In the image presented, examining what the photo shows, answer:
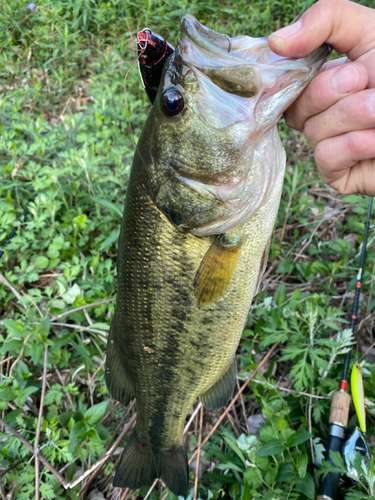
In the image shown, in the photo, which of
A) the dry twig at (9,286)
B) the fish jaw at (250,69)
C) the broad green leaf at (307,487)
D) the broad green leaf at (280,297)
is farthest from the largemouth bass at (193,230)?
A: the dry twig at (9,286)

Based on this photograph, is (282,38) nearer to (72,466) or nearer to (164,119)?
(164,119)

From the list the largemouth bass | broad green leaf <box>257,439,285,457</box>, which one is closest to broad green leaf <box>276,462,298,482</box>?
broad green leaf <box>257,439,285,457</box>

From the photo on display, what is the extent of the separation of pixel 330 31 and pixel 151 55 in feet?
2.50

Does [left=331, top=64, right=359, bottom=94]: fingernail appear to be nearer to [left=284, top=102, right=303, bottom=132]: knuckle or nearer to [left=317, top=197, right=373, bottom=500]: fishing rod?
[left=284, top=102, right=303, bottom=132]: knuckle

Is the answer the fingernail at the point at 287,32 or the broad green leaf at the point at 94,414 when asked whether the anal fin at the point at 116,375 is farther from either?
the fingernail at the point at 287,32

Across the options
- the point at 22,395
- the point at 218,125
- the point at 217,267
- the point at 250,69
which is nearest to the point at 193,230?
the point at 217,267

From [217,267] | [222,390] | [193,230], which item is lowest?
[222,390]

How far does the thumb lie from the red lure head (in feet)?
1.48

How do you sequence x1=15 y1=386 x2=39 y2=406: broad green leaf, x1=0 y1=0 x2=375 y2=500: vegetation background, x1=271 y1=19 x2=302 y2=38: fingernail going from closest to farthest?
1. x1=271 y1=19 x2=302 y2=38: fingernail
2. x1=0 y1=0 x2=375 y2=500: vegetation background
3. x1=15 y1=386 x2=39 y2=406: broad green leaf

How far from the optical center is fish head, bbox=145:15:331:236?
1.35m

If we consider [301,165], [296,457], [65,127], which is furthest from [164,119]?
[65,127]

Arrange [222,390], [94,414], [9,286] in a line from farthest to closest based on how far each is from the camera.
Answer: [9,286] → [94,414] → [222,390]

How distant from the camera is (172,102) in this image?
143cm

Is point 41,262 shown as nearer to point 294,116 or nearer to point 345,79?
point 294,116
